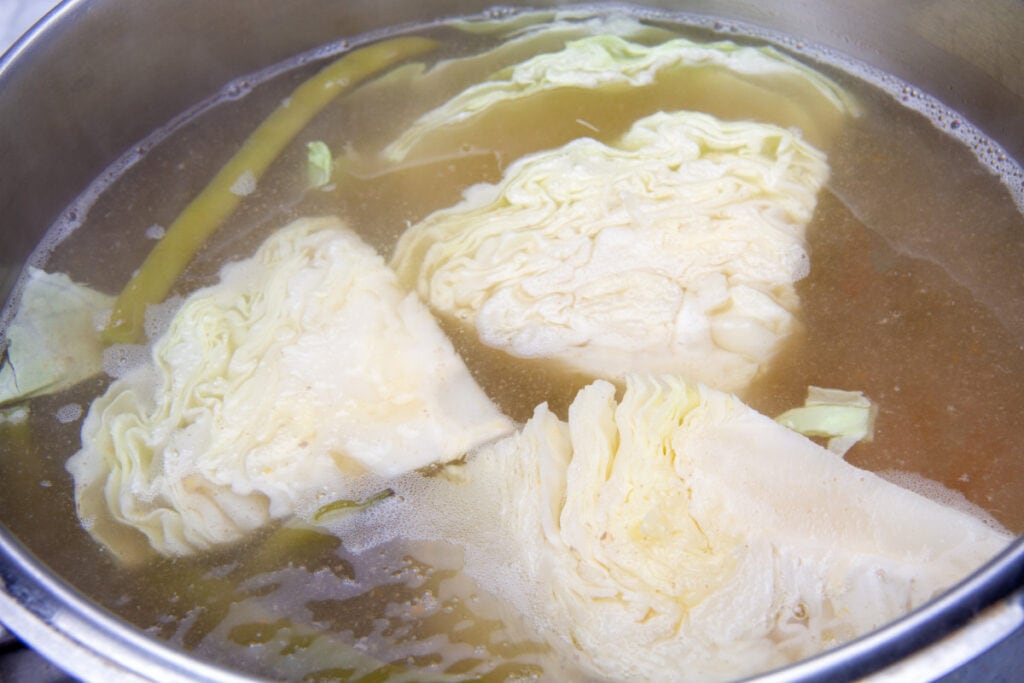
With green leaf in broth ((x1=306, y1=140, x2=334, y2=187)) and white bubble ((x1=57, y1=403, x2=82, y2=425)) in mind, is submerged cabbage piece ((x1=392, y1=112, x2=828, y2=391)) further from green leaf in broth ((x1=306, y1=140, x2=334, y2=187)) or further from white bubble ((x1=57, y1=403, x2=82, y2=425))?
white bubble ((x1=57, y1=403, x2=82, y2=425))

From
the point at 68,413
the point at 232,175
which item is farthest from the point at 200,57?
the point at 68,413

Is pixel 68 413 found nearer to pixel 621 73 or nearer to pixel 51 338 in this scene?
pixel 51 338

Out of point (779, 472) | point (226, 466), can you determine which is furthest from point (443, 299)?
point (779, 472)

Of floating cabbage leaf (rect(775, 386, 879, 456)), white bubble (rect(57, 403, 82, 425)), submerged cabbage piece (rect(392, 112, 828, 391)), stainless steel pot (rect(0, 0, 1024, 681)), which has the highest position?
stainless steel pot (rect(0, 0, 1024, 681))

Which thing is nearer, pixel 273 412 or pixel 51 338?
pixel 273 412

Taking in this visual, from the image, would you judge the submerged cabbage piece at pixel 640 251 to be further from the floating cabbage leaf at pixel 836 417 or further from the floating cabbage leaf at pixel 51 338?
the floating cabbage leaf at pixel 51 338

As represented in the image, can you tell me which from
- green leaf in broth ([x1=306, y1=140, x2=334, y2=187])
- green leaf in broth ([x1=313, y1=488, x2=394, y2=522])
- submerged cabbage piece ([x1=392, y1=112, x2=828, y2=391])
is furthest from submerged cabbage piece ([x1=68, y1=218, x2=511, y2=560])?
green leaf in broth ([x1=306, y1=140, x2=334, y2=187])

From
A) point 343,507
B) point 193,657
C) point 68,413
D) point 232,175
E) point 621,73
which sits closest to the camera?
point 193,657
